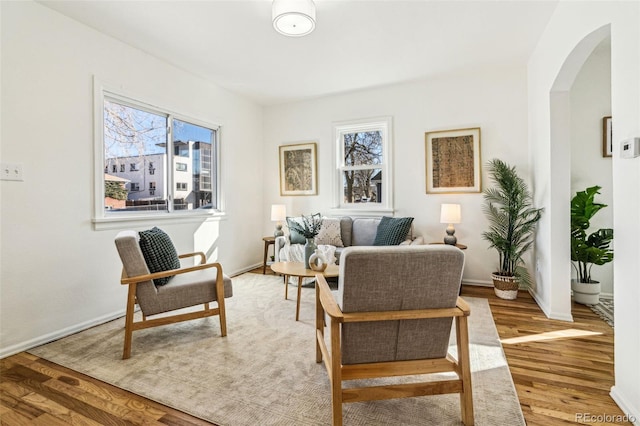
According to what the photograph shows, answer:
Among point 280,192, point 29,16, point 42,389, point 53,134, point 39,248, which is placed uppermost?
point 29,16

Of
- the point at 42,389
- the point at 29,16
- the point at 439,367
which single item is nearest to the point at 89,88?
the point at 29,16

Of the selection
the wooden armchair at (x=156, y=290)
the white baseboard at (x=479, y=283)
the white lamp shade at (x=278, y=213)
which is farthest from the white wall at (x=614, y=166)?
the white lamp shade at (x=278, y=213)

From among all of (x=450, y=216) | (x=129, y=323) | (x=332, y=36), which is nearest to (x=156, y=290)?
(x=129, y=323)

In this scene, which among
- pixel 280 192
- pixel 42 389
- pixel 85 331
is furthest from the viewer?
pixel 280 192

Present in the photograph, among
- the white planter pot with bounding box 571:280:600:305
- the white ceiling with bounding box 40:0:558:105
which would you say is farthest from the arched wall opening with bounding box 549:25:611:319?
the white ceiling with bounding box 40:0:558:105

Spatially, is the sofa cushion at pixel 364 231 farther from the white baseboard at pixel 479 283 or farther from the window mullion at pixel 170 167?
the window mullion at pixel 170 167

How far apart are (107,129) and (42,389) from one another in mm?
2231

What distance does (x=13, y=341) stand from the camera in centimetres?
226

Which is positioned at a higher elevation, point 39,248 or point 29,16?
point 29,16

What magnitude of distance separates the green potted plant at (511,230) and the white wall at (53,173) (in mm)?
→ 3879

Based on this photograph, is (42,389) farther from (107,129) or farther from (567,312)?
(567,312)

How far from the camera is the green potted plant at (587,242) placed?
2.91m

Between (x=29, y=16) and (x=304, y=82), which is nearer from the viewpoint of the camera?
(x=29, y=16)
